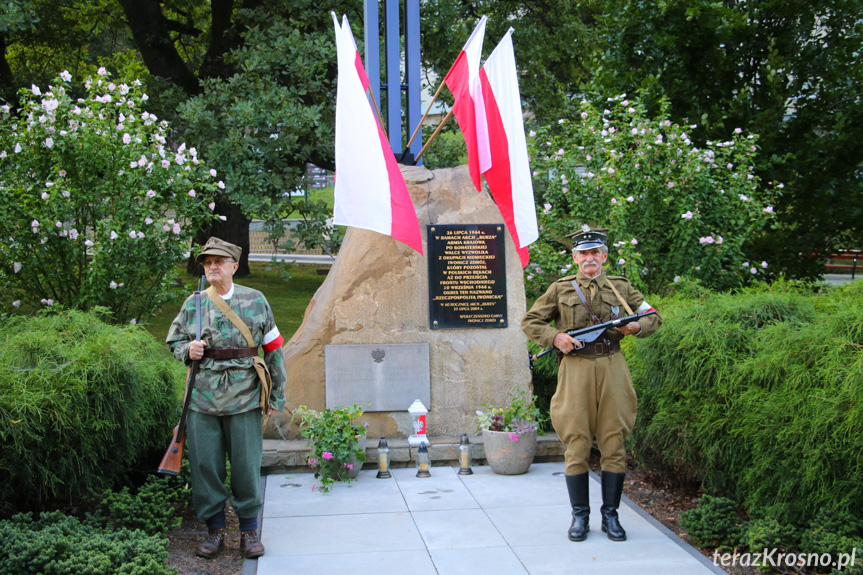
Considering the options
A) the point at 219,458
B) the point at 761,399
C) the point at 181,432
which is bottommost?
the point at 219,458

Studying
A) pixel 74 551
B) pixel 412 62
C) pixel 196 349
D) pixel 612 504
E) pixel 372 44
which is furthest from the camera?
pixel 412 62

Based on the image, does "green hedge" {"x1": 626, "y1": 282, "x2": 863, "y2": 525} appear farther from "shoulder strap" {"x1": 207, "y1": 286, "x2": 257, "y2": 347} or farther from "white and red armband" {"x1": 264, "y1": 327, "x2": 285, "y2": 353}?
"shoulder strap" {"x1": 207, "y1": 286, "x2": 257, "y2": 347}

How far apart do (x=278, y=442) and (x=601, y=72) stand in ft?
21.5

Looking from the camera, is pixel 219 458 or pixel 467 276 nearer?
pixel 219 458

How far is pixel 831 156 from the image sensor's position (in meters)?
10.2

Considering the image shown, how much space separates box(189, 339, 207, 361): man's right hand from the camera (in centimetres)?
477

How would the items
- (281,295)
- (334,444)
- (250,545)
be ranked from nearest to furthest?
(250,545), (334,444), (281,295)

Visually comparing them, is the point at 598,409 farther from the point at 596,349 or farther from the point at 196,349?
the point at 196,349

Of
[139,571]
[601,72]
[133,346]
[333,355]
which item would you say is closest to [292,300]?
[601,72]

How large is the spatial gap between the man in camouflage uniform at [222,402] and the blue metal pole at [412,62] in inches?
142

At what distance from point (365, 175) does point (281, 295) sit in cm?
1123

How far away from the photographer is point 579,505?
17.3ft

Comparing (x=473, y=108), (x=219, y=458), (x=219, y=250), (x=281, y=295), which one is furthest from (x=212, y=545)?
(x=281, y=295)

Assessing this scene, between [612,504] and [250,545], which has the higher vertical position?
[612,504]
